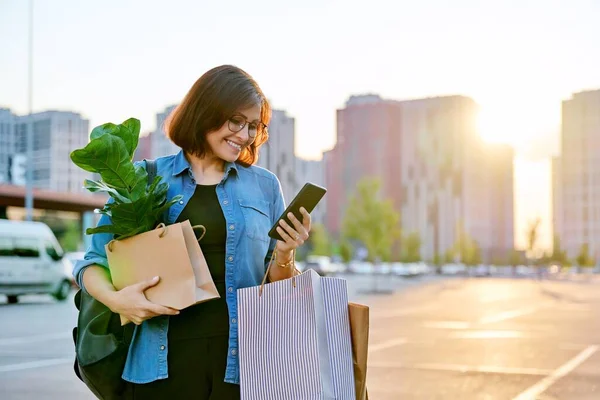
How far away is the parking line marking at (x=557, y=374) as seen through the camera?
845 cm

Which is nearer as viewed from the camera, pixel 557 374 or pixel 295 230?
pixel 295 230

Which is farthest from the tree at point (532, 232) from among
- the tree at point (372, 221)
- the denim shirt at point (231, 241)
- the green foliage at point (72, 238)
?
the denim shirt at point (231, 241)

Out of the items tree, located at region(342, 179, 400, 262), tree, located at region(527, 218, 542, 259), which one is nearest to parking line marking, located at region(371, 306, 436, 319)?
tree, located at region(342, 179, 400, 262)

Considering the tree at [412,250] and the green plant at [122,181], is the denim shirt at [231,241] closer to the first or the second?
the green plant at [122,181]

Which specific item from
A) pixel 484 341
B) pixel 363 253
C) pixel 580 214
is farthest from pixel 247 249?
pixel 580 214

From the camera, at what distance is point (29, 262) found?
23531 mm

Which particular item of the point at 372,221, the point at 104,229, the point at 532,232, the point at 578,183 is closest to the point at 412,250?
the point at 532,232

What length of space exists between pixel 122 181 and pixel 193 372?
54cm

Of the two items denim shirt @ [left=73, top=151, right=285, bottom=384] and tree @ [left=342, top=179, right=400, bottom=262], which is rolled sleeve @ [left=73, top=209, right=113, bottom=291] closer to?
denim shirt @ [left=73, top=151, right=285, bottom=384]

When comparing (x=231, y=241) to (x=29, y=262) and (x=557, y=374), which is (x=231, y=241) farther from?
(x=29, y=262)

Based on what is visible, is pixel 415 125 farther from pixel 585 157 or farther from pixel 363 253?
pixel 363 253

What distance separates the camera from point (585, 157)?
548 feet

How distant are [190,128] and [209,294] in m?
0.52

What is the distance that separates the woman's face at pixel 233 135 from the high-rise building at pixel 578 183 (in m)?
160
